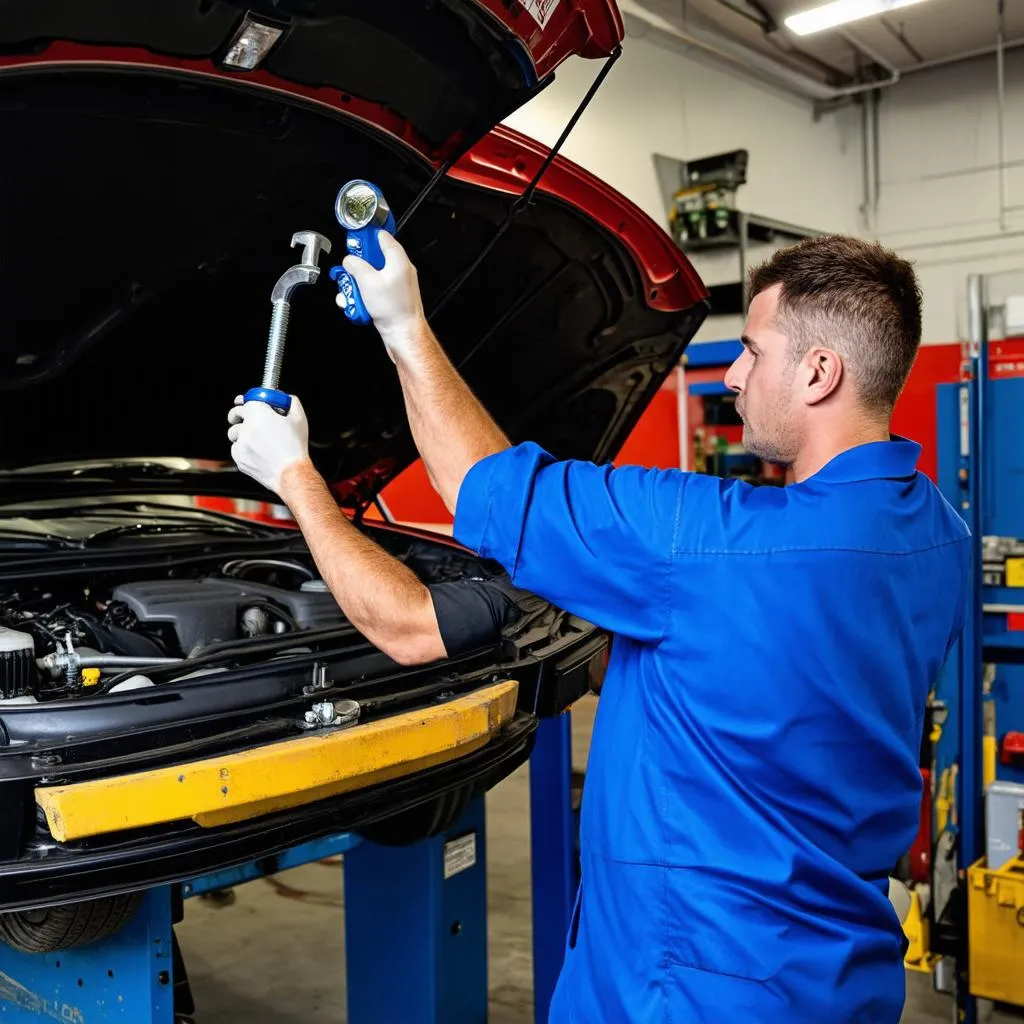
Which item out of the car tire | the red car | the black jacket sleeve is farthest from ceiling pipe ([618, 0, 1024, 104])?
the car tire

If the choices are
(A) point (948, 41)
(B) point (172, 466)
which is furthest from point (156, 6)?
(A) point (948, 41)

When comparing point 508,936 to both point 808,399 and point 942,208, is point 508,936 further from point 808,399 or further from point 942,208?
point 942,208

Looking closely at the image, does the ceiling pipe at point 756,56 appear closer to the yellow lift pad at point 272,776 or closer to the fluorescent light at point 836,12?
the fluorescent light at point 836,12

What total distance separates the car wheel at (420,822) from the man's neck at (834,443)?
92cm

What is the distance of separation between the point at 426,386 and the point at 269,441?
0.20 metres

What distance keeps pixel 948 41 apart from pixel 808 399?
8027mm

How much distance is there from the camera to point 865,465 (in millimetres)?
1093

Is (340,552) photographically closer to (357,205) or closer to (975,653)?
(357,205)

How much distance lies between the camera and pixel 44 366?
6.03 ft

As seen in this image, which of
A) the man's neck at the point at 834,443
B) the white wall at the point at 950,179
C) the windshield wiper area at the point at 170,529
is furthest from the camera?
the white wall at the point at 950,179

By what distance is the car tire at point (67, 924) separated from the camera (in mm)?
1341

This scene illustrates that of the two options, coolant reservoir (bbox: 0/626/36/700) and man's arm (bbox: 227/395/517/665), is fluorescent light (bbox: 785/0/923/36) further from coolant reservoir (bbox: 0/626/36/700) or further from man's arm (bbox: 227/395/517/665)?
coolant reservoir (bbox: 0/626/36/700)

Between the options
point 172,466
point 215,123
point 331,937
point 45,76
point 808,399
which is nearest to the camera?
point 808,399

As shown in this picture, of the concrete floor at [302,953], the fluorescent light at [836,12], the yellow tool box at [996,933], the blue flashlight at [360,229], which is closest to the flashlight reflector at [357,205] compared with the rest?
the blue flashlight at [360,229]
